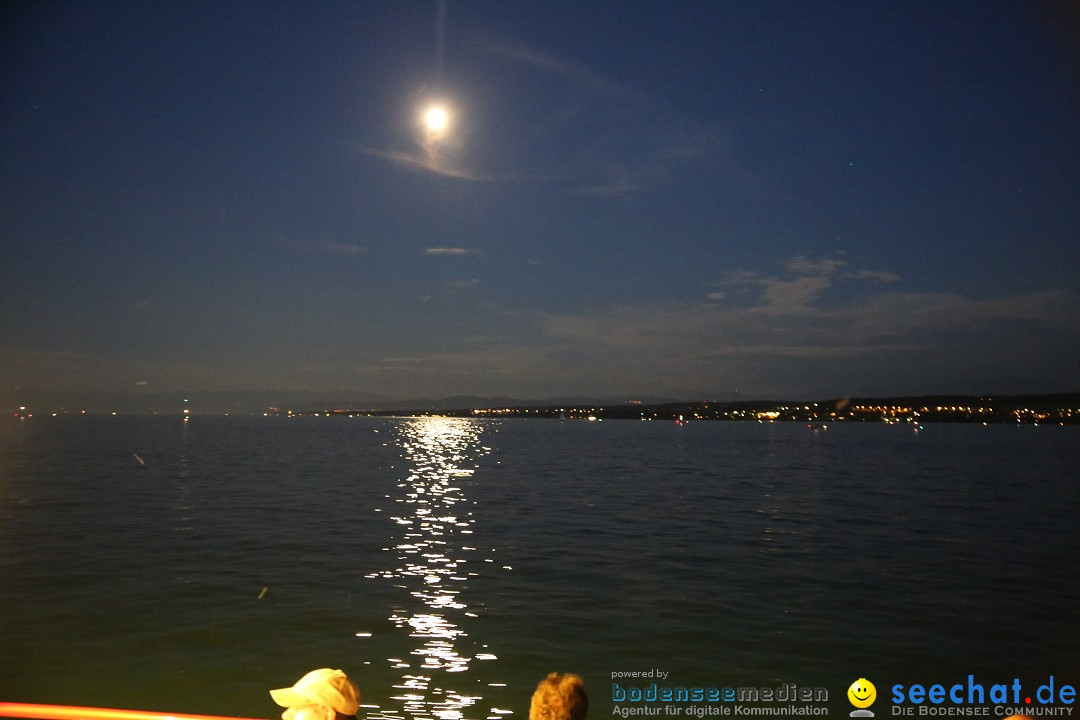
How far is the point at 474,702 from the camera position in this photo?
47.8 feet

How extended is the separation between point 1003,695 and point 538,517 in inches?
1015

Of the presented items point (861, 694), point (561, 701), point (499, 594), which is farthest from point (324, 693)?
point (499, 594)

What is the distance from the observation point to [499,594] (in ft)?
75.8

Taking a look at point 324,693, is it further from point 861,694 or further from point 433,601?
point 433,601

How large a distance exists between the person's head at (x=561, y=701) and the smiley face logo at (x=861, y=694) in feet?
40.2

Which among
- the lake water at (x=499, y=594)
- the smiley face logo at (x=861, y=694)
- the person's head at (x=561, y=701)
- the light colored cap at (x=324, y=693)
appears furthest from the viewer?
the lake water at (x=499, y=594)

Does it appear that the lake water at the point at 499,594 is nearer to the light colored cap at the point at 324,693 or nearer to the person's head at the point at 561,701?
the light colored cap at the point at 324,693

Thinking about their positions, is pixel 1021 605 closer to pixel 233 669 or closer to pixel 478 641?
pixel 478 641

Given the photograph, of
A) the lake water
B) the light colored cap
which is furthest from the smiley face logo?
the light colored cap

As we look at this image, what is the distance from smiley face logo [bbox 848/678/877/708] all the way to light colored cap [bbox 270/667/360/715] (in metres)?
12.6

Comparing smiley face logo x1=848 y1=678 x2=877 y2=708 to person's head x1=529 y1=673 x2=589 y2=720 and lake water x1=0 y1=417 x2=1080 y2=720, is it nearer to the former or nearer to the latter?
lake water x1=0 y1=417 x2=1080 y2=720

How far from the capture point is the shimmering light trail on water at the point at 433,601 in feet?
49.1

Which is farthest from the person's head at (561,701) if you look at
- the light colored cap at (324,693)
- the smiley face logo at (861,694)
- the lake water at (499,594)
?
the smiley face logo at (861,694)

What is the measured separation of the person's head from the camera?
15.6 ft
